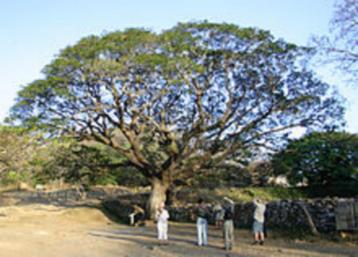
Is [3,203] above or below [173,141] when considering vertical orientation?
below

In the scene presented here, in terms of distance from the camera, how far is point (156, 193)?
26016mm

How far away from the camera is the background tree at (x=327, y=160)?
28.8m

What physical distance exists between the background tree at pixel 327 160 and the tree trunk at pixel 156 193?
752 centimetres

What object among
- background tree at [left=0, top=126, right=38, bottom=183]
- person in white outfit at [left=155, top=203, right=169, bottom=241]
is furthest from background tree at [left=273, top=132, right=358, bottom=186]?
background tree at [left=0, top=126, right=38, bottom=183]

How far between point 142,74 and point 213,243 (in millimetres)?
10357

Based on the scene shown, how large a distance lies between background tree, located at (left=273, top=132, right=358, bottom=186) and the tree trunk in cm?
752

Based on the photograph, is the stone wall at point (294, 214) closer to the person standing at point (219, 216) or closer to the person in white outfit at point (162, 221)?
the person standing at point (219, 216)

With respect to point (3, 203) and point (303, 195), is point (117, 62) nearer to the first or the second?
point (303, 195)

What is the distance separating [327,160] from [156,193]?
12.1 meters

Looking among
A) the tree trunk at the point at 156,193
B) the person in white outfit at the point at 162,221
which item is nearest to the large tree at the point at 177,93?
the tree trunk at the point at 156,193

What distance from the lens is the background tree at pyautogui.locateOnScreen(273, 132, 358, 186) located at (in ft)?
94.4

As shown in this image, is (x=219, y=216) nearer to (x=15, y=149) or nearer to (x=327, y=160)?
(x=15, y=149)

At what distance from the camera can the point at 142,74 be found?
876 inches

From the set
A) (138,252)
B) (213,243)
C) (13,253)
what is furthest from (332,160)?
Result: (13,253)
